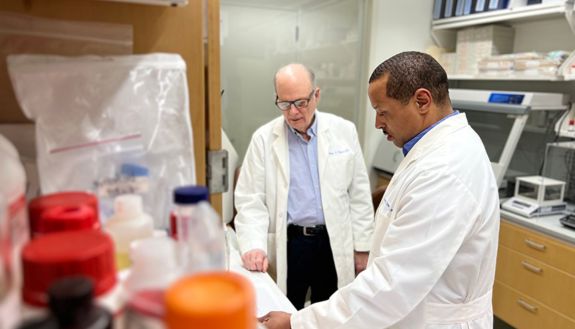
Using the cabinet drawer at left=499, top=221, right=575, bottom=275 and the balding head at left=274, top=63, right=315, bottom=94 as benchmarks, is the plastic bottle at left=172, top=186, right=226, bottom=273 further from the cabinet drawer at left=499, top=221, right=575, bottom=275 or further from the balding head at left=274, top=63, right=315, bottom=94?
the cabinet drawer at left=499, top=221, right=575, bottom=275

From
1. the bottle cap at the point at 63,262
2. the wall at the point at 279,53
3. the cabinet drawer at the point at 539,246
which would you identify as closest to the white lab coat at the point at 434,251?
the bottle cap at the point at 63,262

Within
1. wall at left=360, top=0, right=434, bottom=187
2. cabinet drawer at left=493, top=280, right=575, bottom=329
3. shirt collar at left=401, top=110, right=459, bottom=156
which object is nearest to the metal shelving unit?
wall at left=360, top=0, right=434, bottom=187

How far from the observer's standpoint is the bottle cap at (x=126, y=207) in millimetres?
513

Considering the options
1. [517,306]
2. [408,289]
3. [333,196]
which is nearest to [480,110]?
[517,306]

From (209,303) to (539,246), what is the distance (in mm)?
2384

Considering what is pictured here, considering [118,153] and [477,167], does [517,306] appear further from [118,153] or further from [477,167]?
[118,153]

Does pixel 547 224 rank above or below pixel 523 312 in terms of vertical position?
above

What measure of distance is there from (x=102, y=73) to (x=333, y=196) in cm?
146

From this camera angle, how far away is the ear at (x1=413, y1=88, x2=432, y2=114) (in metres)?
1.32

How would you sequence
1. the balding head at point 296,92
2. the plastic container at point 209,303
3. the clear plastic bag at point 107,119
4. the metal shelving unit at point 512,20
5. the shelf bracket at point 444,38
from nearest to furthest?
1. the plastic container at point 209,303
2. the clear plastic bag at point 107,119
3. the balding head at point 296,92
4. the metal shelving unit at point 512,20
5. the shelf bracket at point 444,38

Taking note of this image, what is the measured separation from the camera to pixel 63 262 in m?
0.38

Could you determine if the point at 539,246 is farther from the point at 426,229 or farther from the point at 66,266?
the point at 66,266

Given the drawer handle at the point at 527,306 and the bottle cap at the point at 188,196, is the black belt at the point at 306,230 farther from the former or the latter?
the bottle cap at the point at 188,196

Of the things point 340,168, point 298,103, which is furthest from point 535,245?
point 298,103
